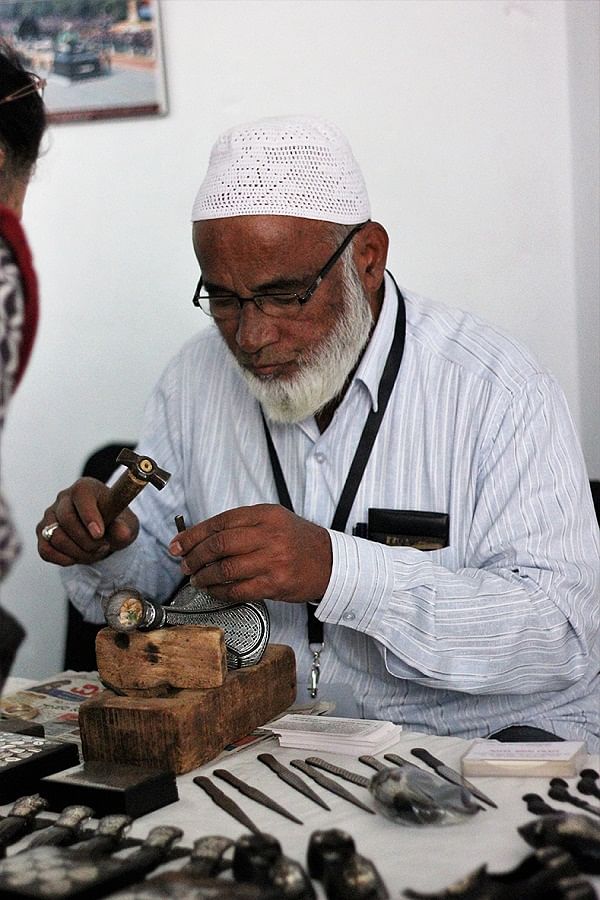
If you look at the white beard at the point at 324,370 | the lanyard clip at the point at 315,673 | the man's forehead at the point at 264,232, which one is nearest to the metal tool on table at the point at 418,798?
the lanyard clip at the point at 315,673

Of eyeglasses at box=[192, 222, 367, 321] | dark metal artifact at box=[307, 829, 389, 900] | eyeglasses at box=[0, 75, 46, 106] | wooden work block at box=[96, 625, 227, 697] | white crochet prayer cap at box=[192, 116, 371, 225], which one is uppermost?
eyeglasses at box=[0, 75, 46, 106]

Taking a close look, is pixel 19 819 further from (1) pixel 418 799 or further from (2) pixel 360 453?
(2) pixel 360 453

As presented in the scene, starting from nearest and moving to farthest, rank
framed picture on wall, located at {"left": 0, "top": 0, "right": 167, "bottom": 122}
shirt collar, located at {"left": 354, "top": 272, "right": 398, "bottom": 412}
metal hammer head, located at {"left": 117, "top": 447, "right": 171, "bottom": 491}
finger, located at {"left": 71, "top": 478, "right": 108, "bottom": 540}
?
1. metal hammer head, located at {"left": 117, "top": 447, "right": 171, "bottom": 491}
2. finger, located at {"left": 71, "top": 478, "right": 108, "bottom": 540}
3. shirt collar, located at {"left": 354, "top": 272, "right": 398, "bottom": 412}
4. framed picture on wall, located at {"left": 0, "top": 0, "right": 167, "bottom": 122}

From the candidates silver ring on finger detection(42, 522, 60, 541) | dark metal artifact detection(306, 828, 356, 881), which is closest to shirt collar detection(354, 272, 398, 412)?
silver ring on finger detection(42, 522, 60, 541)

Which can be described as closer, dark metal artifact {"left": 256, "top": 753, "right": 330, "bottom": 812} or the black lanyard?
dark metal artifact {"left": 256, "top": 753, "right": 330, "bottom": 812}

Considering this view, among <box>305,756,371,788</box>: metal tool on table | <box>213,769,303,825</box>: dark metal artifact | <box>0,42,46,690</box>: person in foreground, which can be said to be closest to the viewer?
<box>0,42,46,690</box>: person in foreground

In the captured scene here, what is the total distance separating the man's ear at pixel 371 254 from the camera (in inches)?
104

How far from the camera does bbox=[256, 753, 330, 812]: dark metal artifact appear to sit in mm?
1776

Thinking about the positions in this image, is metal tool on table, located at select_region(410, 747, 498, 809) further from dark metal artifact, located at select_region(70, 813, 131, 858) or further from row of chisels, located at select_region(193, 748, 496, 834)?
dark metal artifact, located at select_region(70, 813, 131, 858)

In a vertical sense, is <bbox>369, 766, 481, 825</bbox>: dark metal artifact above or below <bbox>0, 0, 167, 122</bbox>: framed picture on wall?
below

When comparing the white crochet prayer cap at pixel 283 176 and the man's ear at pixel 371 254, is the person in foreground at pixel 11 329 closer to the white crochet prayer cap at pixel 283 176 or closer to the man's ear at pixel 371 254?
the white crochet prayer cap at pixel 283 176

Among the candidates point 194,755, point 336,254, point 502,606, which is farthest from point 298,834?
point 336,254

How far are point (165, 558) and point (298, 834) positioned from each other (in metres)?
1.44

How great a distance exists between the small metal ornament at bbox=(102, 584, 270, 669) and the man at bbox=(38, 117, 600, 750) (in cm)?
7
